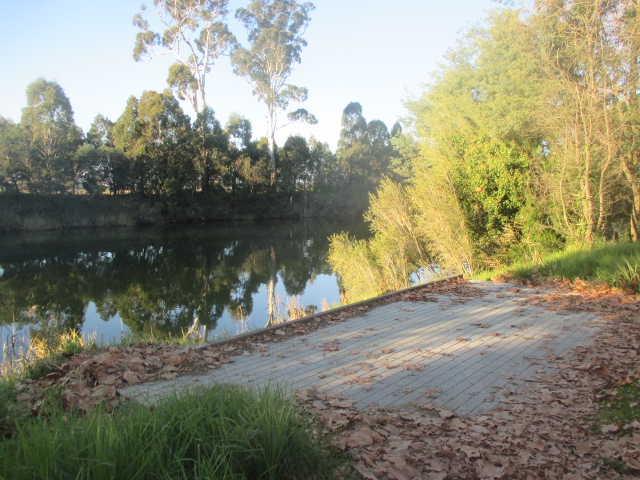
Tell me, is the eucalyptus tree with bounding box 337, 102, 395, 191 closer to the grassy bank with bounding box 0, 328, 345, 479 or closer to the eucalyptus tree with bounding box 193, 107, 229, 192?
the eucalyptus tree with bounding box 193, 107, 229, 192

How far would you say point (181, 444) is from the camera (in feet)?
8.85

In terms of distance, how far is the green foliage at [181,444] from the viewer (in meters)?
2.34

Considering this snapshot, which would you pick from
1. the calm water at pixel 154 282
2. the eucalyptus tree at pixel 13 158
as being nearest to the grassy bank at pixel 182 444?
the calm water at pixel 154 282

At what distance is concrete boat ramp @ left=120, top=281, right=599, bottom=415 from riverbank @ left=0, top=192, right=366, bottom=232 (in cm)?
3519

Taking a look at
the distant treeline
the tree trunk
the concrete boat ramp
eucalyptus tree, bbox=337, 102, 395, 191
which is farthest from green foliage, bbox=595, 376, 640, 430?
eucalyptus tree, bbox=337, 102, 395, 191

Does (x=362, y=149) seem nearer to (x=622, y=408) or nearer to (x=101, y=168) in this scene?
(x=101, y=168)

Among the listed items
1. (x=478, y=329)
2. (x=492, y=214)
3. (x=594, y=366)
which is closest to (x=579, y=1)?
(x=492, y=214)

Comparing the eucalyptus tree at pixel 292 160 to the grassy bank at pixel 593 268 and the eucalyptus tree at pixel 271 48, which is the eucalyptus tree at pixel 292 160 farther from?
the grassy bank at pixel 593 268

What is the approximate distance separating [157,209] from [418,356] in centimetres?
3970

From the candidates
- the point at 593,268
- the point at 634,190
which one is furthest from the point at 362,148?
the point at 593,268

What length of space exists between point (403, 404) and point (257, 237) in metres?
30.2

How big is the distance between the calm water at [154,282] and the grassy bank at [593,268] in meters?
6.19

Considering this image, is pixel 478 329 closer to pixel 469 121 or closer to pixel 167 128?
pixel 469 121

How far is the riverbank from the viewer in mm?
35312
